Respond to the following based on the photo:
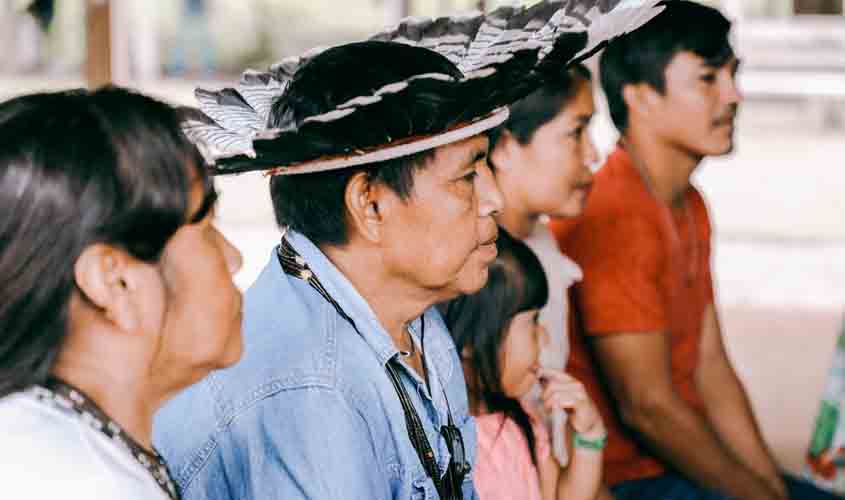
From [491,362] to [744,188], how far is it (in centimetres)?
912

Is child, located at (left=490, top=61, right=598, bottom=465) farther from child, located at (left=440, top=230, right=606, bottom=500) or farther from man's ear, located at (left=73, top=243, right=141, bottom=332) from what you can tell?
man's ear, located at (left=73, top=243, right=141, bottom=332)

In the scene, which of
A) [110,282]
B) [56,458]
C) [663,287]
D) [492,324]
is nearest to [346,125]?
[110,282]

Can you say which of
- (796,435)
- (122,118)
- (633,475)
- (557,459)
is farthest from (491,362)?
(796,435)

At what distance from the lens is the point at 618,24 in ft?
6.39

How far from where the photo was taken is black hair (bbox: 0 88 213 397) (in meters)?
1.29

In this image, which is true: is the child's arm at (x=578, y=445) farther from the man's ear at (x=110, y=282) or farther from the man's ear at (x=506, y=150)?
the man's ear at (x=110, y=282)

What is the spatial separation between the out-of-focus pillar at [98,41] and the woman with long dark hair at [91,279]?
3.31 metres

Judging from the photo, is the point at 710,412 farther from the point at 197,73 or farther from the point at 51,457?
the point at 197,73

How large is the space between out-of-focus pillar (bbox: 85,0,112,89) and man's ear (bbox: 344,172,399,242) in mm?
2929

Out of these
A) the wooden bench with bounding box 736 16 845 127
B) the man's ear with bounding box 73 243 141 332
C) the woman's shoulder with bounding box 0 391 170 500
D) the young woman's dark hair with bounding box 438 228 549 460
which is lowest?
the wooden bench with bounding box 736 16 845 127

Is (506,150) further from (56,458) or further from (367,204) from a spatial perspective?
(56,458)

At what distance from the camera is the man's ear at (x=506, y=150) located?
286 cm

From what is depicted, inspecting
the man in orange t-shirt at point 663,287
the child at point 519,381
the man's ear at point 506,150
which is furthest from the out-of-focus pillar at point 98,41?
the child at point 519,381

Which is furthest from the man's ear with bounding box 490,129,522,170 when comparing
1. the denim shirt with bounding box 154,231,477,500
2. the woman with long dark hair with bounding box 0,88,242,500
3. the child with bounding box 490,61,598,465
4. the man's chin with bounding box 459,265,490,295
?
the woman with long dark hair with bounding box 0,88,242,500
